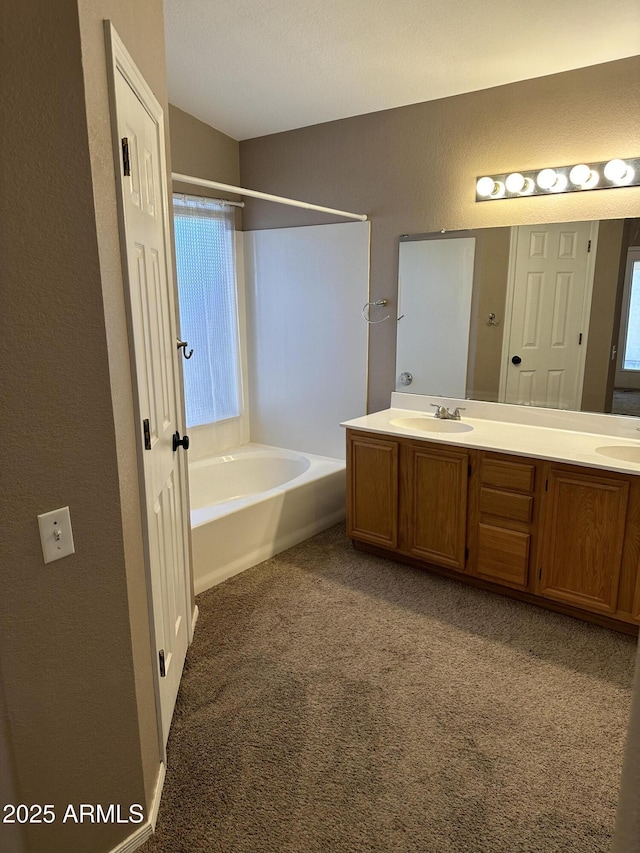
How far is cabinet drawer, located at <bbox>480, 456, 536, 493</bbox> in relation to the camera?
102 inches

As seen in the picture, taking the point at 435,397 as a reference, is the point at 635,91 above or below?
above

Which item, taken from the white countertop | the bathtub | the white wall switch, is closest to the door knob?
the bathtub

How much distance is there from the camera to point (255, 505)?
3115mm

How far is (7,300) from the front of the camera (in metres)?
1.10

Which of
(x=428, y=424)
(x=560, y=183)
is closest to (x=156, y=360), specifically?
(x=428, y=424)

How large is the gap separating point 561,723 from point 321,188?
3.17 meters

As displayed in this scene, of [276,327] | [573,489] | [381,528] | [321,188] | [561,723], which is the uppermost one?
[321,188]

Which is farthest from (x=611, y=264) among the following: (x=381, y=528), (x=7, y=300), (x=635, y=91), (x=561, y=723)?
(x=7, y=300)

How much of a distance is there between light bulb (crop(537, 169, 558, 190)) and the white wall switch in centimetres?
266

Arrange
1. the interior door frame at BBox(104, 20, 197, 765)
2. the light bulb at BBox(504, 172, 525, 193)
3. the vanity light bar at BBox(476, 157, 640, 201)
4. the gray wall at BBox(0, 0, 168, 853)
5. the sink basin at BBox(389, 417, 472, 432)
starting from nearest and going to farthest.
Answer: the gray wall at BBox(0, 0, 168, 853) < the interior door frame at BBox(104, 20, 197, 765) < the vanity light bar at BBox(476, 157, 640, 201) < the light bulb at BBox(504, 172, 525, 193) < the sink basin at BBox(389, 417, 472, 432)

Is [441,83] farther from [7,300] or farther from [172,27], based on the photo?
[7,300]

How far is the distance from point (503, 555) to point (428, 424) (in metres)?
0.88

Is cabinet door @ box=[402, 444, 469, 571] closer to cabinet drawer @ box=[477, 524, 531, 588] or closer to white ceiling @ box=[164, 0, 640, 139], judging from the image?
cabinet drawer @ box=[477, 524, 531, 588]

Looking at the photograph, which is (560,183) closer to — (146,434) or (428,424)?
(428,424)
